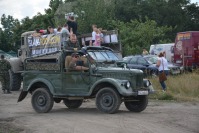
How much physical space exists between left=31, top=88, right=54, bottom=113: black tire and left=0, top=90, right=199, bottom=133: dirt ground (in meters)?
0.26

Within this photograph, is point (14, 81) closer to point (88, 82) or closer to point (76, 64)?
point (76, 64)

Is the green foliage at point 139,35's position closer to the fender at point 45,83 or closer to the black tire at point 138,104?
the black tire at point 138,104

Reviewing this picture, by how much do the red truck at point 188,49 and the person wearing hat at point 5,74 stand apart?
39.5 ft

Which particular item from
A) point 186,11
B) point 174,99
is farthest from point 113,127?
point 186,11

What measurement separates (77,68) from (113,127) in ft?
11.4

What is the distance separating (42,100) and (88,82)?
1786 millimetres

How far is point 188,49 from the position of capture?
99.8 ft

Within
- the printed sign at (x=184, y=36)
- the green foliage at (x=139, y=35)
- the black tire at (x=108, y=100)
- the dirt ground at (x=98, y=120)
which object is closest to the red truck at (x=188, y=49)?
the printed sign at (x=184, y=36)

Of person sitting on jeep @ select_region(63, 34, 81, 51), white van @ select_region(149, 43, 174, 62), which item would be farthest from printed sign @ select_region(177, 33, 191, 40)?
person sitting on jeep @ select_region(63, 34, 81, 51)

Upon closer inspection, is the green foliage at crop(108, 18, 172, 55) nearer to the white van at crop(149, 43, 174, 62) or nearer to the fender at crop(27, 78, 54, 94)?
the white van at crop(149, 43, 174, 62)

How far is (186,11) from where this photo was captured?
223 ft

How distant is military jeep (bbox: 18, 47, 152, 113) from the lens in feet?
43.4

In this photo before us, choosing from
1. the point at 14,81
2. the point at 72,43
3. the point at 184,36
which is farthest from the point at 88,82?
the point at 184,36

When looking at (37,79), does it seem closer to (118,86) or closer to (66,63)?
(66,63)
